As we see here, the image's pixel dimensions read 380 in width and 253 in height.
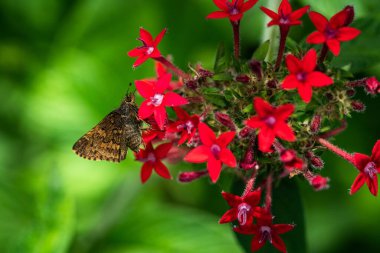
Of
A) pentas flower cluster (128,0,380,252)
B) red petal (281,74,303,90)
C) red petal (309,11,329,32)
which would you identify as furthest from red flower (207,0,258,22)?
red petal (281,74,303,90)

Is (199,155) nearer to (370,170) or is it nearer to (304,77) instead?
(304,77)

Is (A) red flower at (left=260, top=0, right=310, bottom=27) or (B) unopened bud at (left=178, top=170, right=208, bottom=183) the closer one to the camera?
(A) red flower at (left=260, top=0, right=310, bottom=27)

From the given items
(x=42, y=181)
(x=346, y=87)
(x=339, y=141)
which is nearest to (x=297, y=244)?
(x=346, y=87)

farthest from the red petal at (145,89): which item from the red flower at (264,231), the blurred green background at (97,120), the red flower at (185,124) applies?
the blurred green background at (97,120)

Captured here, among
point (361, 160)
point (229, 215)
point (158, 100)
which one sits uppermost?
point (158, 100)

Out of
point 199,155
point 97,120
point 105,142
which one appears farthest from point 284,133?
point 97,120

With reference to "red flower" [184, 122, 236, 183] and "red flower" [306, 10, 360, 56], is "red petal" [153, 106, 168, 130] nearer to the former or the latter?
"red flower" [184, 122, 236, 183]

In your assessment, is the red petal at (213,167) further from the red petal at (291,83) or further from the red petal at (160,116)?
the red petal at (291,83)

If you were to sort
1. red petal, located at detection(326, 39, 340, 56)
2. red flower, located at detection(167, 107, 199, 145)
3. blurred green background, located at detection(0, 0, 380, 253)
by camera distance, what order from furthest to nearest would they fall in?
blurred green background, located at detection(0, 0, 380, 253) < red flower, located at detection(167, 107, 199, 145) < red petal, located at detection(326, 39, 340, 56)
